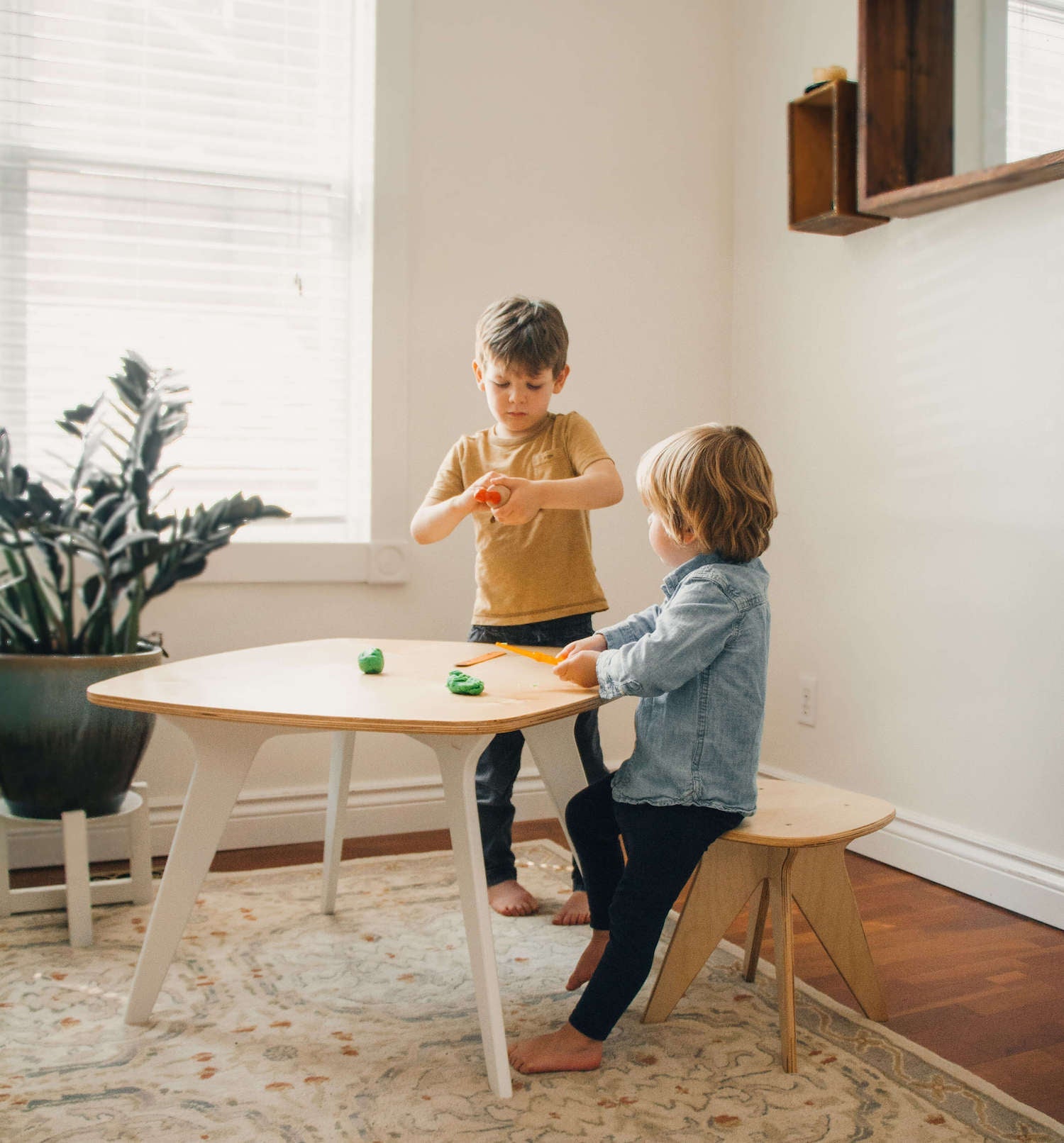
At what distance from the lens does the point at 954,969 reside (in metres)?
1.98

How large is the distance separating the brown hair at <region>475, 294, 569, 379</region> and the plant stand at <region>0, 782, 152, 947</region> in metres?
1.15

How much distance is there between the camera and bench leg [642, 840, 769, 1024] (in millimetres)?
1680

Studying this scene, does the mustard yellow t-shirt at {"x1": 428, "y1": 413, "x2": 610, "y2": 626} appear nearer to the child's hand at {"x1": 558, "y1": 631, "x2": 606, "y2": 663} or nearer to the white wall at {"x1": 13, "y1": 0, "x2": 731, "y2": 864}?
the child's hand at {"x1": 558, "y1": 631, "x2": 606, "y2": 663}

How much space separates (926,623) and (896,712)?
0.77 feet

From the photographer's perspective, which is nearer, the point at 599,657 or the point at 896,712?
the point at 599,657

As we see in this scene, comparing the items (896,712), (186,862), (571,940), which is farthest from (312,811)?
(896,712)

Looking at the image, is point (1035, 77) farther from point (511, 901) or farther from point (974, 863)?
point (511, 901)

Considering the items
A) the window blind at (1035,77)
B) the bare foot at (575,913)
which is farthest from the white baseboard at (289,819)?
the window blind at (1035,77)

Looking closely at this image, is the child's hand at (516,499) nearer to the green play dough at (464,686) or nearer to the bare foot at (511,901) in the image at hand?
the green play dough at (464,686)

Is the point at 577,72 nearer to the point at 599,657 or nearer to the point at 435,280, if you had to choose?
the point at 435,280

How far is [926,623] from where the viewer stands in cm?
251

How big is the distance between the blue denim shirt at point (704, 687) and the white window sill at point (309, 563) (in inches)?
48.7

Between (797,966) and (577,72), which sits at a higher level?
(577,72)

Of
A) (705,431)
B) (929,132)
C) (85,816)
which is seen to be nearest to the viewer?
(705,431)
